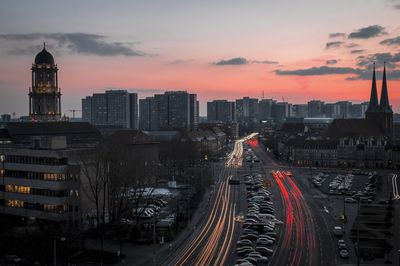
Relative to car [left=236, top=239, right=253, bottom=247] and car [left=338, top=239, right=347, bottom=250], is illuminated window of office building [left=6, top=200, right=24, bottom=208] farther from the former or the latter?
car [left=338, top=239, right=347, bottom=250]

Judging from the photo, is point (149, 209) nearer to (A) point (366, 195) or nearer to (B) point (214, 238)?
(B) point (214, 238)

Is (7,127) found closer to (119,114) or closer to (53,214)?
(53,214)

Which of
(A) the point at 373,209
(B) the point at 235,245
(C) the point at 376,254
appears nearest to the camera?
(C) the point at 376,254

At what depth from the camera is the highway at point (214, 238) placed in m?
32.9

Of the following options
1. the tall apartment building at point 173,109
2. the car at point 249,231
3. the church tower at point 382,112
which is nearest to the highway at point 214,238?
the car at point 249,231

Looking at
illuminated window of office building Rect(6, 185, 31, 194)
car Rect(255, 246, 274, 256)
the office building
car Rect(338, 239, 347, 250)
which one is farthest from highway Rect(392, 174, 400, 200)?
illuminated window of office building Rect(6, 185, 31, 194)

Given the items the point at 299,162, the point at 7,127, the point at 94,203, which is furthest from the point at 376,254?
the point at 299,162

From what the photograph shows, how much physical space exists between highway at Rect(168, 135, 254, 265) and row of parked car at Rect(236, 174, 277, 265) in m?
1.01

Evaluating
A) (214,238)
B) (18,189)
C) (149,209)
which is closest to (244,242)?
(214,238)

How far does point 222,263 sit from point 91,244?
39.0 feet

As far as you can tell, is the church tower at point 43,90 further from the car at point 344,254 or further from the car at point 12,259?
the car at point 344,254

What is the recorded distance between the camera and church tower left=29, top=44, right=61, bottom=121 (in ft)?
284

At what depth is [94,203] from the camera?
45438mm

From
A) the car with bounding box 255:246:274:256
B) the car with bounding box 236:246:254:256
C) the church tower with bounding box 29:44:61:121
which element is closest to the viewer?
the car with bounding box 236:246:254:256
